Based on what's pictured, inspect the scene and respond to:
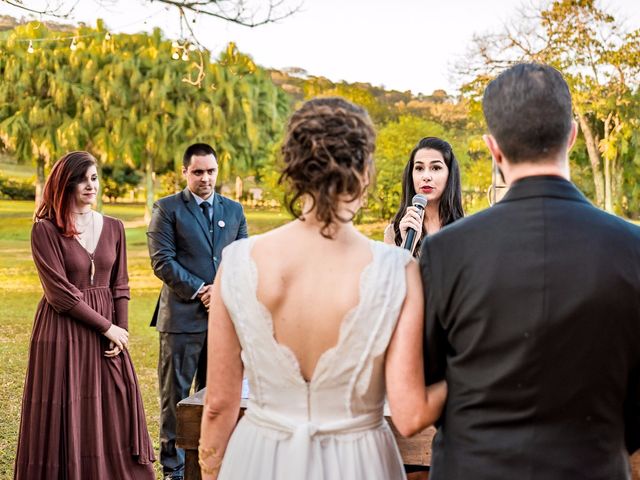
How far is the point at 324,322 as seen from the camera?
5.99ft

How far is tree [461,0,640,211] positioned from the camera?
18.0m

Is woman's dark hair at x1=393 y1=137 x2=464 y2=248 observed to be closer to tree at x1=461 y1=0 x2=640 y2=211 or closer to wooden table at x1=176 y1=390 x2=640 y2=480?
wooden table at x1=176 y1=390 x2=640 y2=480

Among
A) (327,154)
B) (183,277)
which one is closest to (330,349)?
(327,154)

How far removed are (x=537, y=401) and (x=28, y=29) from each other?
23.0m

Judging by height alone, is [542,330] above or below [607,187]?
below

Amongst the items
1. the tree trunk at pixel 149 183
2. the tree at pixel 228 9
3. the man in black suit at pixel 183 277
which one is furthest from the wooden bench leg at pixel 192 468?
the tree trunk at pixel 149 183

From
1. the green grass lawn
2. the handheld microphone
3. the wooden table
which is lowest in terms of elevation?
the green grass lawn

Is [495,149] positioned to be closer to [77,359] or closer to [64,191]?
[64,191]

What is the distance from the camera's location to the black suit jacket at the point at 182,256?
4637 mm

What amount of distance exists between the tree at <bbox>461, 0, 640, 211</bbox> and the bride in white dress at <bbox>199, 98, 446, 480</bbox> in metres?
16.7

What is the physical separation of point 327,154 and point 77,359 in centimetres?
269

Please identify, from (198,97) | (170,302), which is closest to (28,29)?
(198,97)

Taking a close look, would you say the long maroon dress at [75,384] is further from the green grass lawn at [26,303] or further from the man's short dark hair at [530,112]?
the man's short dark hair at [530,112]

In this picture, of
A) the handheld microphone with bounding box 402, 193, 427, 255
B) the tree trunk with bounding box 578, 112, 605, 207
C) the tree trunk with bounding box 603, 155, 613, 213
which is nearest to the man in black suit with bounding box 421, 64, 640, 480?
the handheld microphone with bounding box 402, 193, 427, 255
